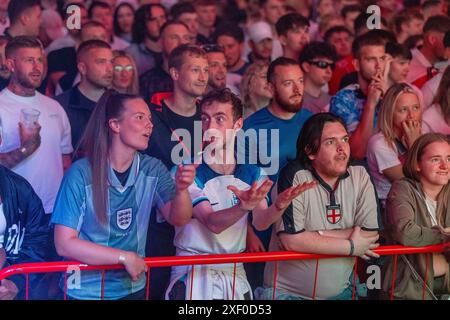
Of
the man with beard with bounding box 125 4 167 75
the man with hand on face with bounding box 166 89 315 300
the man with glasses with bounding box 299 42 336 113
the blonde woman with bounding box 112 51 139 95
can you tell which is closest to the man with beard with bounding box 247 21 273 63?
the man with glasses with bounding box 299 42 336 113

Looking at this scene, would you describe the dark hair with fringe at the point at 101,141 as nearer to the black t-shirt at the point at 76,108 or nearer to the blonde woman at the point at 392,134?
the black t-shirt at the point at 76,108

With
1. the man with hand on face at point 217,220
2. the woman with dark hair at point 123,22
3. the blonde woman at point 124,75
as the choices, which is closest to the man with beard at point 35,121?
the blonde woman at point 124,75

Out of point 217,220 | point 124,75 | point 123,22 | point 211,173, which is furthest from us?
point 123,22

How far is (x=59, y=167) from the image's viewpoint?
4.48 metres

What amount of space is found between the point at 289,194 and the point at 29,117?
1.35m

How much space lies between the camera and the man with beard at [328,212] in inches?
170

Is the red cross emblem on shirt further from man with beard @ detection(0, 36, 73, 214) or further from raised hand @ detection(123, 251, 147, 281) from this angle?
man with beard @ detection(0, 36, 73, 214)

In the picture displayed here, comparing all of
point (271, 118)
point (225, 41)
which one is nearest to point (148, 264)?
point (271, 118)

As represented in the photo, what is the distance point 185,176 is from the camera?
3992 mm

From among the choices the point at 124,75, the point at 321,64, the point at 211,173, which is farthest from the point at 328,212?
the point at 124,75

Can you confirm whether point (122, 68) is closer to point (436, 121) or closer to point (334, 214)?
point (334, 214)

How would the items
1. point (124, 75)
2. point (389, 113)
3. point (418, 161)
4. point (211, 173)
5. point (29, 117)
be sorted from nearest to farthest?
point (211, 173), point (29, 117), point (418, 161), point (389, 113), point (124, 75)

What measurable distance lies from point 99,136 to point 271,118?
3.17 ft

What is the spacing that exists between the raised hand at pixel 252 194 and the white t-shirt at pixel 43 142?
0.93 metres
